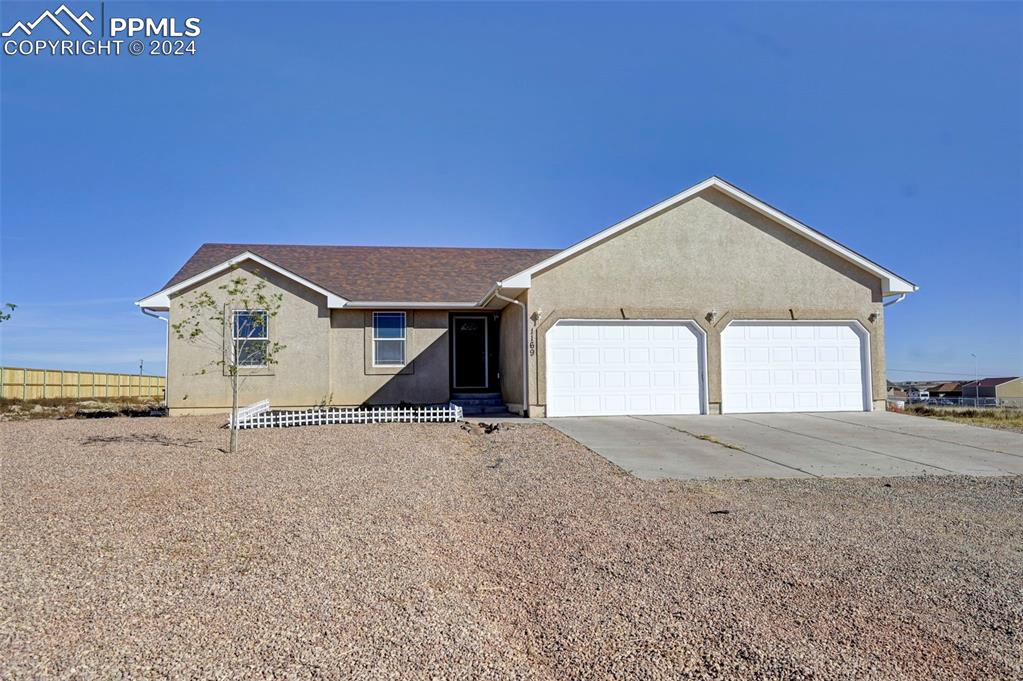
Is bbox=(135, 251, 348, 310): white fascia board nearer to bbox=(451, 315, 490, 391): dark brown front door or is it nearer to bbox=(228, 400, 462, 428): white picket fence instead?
bbox=(228, 400, 462, 428): white picket fence

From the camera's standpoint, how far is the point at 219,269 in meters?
16.7

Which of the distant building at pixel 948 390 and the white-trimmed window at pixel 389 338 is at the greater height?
the white-trimmed window at pixel 389 338

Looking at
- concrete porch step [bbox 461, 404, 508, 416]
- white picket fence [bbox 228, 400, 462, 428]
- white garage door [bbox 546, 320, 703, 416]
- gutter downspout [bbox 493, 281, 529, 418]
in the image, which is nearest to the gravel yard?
white picket fence [bbox 228, 400, 462, 428]

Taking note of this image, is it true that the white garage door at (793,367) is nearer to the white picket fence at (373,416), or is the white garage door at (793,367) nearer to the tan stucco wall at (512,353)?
the tan stucco wall at (512,353)

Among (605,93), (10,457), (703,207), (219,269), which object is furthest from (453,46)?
(10,457)

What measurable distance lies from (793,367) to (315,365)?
1203 centimetres

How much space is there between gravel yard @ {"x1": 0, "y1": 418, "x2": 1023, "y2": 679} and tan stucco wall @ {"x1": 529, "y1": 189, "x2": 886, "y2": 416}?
7395 millimetres

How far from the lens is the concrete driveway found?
9.25 m

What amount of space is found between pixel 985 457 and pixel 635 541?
7.80 meters

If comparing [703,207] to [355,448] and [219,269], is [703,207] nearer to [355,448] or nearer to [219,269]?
[355,448]

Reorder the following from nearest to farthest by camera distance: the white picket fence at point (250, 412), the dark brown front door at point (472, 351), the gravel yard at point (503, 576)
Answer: the gravel yard at point (503, 576) < the white picket fence at point (250, 412) < the dark brown front door at point (472, 351)

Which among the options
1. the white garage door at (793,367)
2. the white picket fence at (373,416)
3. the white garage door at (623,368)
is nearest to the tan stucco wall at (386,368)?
the white picket fence at (373,416)

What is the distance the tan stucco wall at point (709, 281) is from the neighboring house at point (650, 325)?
0.03 meters

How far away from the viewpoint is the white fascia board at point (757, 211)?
15.4 meters
